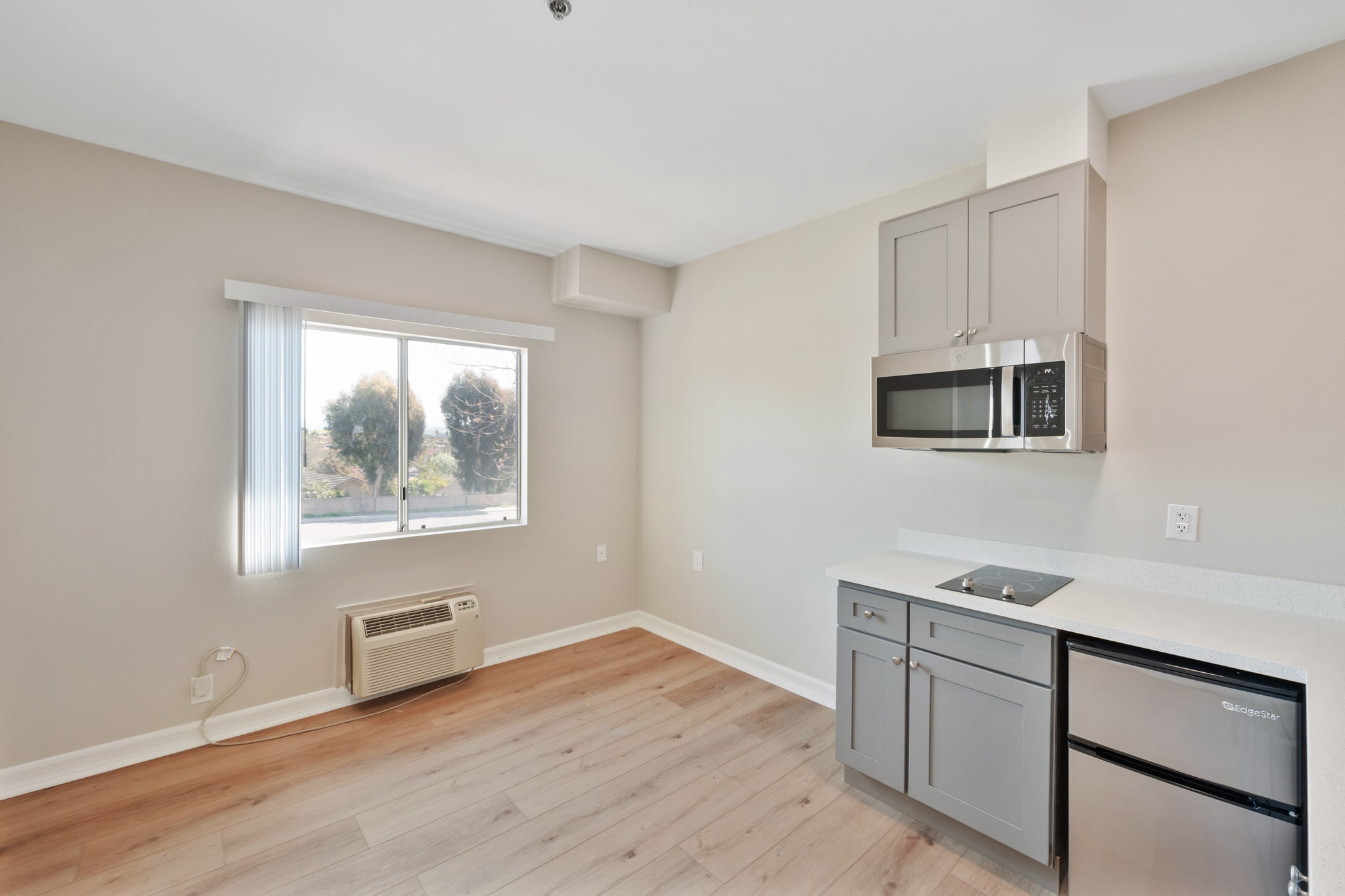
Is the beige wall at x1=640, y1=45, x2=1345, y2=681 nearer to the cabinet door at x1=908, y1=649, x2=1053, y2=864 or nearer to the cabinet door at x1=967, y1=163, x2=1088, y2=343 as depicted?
the cabinet door at x1=967, y1=163, x2=1088, y2=343

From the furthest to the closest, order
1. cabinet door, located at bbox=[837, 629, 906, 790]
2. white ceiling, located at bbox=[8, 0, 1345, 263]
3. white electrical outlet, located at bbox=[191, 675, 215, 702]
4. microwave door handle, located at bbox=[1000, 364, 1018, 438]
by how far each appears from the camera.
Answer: white electrical outlet, located at bbox=[191, 675, 215, 702] < cabinet door, located at bbox=[837, 629, 906, 790] < microwave door handle, located at bbox=[1000, 364, 1018, 438] < white ceiling, located at bbox=[8, 0, 1345, 263]

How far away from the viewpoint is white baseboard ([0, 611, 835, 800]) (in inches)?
89.1

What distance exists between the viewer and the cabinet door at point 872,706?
82.1 inches

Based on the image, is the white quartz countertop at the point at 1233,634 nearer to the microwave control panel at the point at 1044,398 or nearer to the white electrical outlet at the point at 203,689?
the microwave control panel at the point at 1044,398

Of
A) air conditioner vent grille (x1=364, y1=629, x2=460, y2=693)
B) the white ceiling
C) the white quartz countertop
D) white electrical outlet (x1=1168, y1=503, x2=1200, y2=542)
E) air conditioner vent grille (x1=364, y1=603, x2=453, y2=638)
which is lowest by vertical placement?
air conditioner vent grille (x1=364, y1=629, x2=460, y2=693)

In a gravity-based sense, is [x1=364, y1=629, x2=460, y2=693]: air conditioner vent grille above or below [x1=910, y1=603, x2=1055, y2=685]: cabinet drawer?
below

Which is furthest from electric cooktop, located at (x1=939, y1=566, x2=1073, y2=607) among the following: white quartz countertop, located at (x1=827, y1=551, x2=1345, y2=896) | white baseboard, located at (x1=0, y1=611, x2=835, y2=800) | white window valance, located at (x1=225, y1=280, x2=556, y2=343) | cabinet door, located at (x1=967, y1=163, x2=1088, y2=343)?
white window valance, located at (x1=225, y1=280, x2=556, y2=343)

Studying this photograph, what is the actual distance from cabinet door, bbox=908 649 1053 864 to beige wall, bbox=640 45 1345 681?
697 millimetres

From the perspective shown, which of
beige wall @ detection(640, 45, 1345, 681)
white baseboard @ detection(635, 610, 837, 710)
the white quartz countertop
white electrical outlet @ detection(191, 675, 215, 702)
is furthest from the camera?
white baseboard @ detection(635, 610, 837, 710)

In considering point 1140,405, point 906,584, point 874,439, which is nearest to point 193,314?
point 874,439

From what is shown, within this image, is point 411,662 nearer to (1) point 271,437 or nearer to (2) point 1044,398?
(1) point 271,437

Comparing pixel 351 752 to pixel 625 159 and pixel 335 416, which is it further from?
pixel 625 159

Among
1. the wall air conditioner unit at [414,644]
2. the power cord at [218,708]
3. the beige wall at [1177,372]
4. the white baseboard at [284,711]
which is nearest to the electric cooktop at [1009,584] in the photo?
the beige wall at [1177,372]

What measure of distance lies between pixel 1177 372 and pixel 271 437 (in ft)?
11.8
